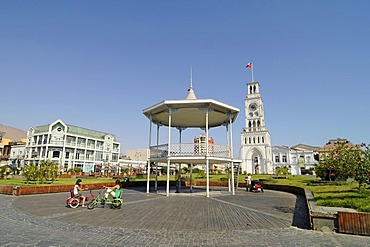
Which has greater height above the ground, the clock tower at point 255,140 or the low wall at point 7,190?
the clock tower at point 255,140

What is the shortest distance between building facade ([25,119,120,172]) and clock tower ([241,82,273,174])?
48534 millimetres

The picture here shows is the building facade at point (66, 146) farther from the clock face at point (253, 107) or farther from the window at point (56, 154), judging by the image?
the clock face at point (253, 107)

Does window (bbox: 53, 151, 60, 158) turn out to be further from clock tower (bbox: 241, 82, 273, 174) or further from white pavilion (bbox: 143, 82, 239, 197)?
clock tower (bbox: 241, 82, 273, 174)

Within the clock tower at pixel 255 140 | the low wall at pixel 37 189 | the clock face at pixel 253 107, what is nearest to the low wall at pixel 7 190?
the low wall at pixel 37 189

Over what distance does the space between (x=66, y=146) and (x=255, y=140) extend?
207 ft

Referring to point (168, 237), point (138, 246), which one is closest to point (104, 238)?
point (138, 246)

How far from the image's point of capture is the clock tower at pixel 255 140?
252 ft

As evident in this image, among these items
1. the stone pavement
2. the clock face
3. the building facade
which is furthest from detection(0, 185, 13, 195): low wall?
the clock face

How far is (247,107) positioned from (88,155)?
59894 mm

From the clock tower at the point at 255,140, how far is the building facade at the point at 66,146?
159 ft

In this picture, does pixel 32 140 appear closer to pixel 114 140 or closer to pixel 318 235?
pixel 114 140

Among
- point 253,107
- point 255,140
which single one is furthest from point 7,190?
point 253,107

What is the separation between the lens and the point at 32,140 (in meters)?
63.8

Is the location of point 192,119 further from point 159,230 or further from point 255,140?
point 255,140
